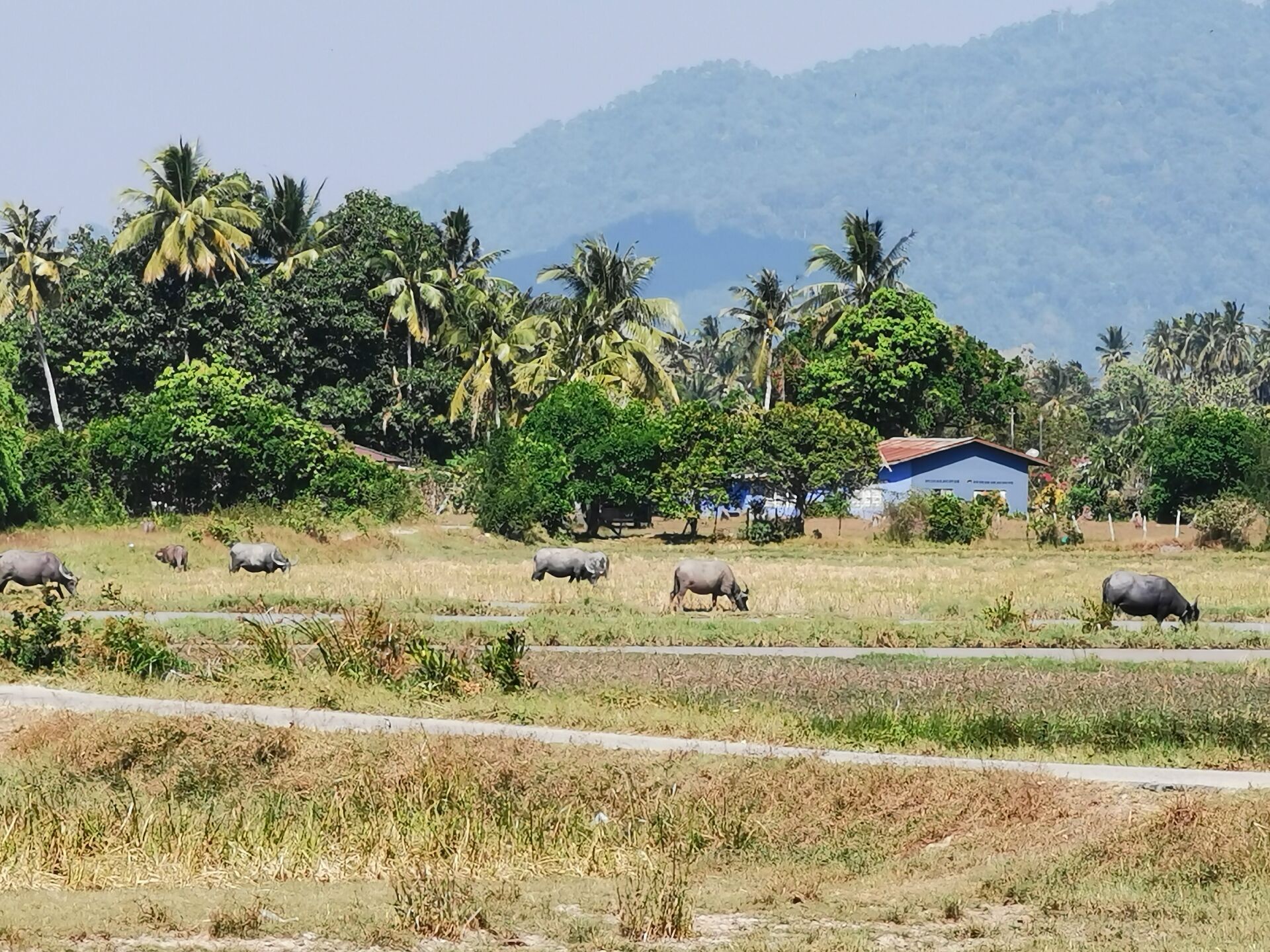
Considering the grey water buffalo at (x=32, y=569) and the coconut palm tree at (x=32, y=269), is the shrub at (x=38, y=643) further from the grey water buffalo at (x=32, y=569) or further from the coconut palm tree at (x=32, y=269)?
the coconut palm tree at (x=32, y=269)

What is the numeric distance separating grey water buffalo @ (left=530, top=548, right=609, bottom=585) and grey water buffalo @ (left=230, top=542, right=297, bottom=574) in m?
6.35

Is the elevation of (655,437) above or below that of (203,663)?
above

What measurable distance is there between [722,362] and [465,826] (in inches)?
5417

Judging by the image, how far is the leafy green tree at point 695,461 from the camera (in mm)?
63250

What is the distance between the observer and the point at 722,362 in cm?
15112

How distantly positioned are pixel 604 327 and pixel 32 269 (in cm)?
2297

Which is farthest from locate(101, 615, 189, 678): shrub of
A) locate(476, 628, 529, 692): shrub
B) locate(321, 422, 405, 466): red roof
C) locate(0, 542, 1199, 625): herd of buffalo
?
locate(321, 422, 405, 466): red roof

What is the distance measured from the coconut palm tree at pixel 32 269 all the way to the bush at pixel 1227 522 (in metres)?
43.4

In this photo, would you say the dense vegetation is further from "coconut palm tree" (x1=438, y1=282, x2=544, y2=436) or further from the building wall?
the building wall

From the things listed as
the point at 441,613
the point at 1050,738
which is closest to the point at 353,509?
the point at 441,613

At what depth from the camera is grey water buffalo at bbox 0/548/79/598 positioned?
112 feet

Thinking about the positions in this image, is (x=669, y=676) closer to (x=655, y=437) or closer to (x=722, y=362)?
(x=655, y=437)

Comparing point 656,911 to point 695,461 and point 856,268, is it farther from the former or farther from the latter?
point 856,268

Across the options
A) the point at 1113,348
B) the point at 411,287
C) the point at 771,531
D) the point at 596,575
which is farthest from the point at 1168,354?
the point at 596,575
